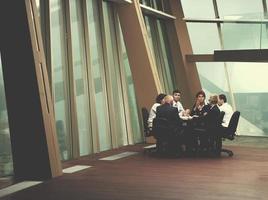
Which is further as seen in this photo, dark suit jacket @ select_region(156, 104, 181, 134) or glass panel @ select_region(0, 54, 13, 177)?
dark suit jacket @ select_region(156, 104, 181, 134)

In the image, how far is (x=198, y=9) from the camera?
14.6 meters

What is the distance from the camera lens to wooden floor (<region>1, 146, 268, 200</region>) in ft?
16.5

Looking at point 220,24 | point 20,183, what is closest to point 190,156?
point 20,183

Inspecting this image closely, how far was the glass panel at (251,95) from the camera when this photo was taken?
14.2 metres

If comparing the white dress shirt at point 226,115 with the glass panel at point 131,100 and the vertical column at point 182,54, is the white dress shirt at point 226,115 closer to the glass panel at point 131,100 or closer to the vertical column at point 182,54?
the glass panel at point 131,100

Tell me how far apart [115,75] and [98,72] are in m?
0.83

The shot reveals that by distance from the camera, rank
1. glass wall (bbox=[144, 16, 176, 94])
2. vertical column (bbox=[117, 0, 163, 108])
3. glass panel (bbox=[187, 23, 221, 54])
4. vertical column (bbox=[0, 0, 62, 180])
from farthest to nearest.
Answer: glass panel (bbox=[187, 23, 221, 54]) → glass wall (bbox=[144, 16, 176, 94]) → vertical column (bbox=[117, 0, 163, 108]) → vertical column (bbox=[0, 0, 62, 180])

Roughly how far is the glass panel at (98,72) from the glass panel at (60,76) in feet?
3.88

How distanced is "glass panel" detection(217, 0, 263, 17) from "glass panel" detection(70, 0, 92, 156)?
6538 mm

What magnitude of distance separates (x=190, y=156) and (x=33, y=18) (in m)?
4.34

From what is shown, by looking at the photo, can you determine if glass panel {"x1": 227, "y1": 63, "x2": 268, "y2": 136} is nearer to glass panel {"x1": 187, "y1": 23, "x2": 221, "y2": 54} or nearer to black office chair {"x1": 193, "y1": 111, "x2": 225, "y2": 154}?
glass panel {"x1": 187, "y1": 23, "x2": 221, "y2": 54}

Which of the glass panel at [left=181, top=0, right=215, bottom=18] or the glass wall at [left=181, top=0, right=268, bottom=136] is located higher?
the glass panel at [left=181, top=0, right=215, bottom=18]

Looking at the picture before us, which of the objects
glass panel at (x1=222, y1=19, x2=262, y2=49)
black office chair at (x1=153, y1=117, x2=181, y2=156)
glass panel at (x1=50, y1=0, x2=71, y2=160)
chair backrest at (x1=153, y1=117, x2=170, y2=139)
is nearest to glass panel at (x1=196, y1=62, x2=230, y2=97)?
glass panel at (x1=222, y1=19, x2=262, y2=49)

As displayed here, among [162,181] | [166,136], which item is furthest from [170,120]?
[162,181]
